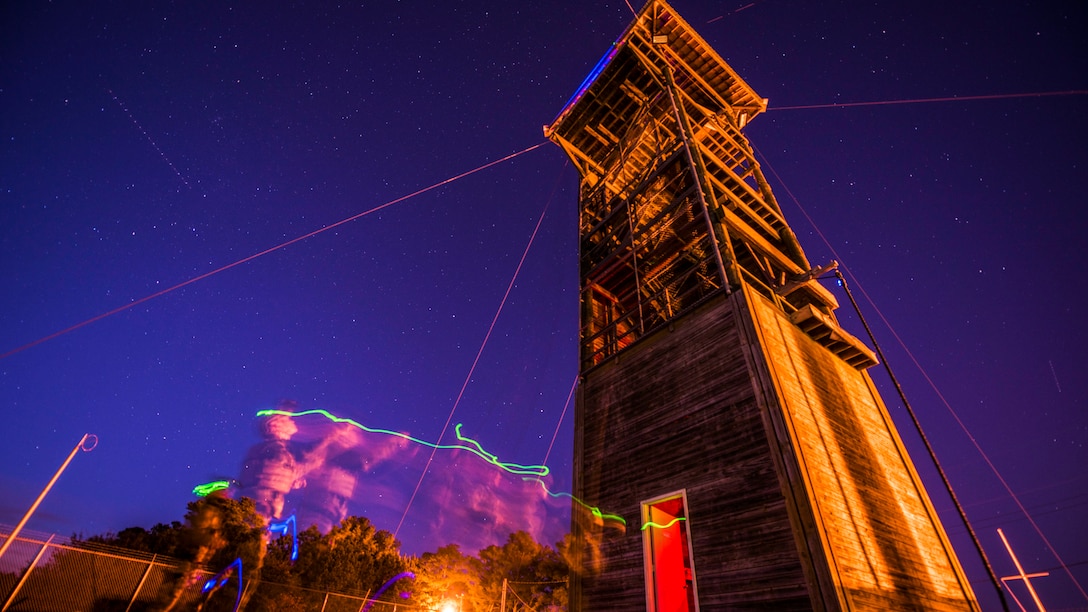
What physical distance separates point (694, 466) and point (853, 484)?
10.7 feet

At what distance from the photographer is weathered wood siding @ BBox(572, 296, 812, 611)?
7977 millimetres

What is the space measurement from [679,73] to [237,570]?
33.4m

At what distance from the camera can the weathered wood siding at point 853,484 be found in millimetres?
7844

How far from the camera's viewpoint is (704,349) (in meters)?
11.3

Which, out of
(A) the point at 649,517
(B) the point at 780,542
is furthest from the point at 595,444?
(B) the point at 780,542

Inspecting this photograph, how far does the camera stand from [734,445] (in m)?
9.28

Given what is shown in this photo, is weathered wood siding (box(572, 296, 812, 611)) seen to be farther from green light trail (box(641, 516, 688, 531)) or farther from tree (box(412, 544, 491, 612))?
tree (box(412, 544, 491, 612))

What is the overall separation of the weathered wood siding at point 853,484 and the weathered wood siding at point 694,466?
0.56m

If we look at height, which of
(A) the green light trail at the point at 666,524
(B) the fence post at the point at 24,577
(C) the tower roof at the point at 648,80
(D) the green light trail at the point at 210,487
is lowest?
(B) the fence post at the point at 24,577

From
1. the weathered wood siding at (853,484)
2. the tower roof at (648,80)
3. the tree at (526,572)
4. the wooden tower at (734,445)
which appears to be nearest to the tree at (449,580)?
the tree at (526,572)

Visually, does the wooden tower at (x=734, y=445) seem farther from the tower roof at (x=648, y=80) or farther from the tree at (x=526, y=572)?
the tree at (x=526, y=572)

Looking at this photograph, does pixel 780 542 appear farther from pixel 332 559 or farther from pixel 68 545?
pixel 332 559

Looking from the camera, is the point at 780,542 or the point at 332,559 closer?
the point at 780,542

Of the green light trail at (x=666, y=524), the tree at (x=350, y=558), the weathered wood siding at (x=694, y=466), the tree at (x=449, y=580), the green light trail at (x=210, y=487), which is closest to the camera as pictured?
the weathered wood siding at (x=694, y=466)
